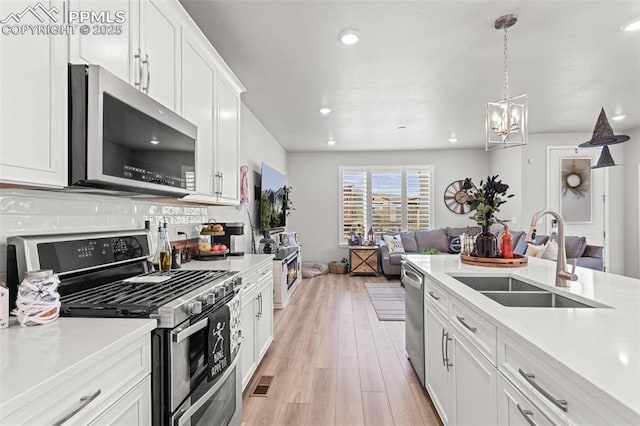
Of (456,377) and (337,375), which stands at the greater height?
(456,377)

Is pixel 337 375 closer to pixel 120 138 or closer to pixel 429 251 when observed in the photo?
pixel 120 138

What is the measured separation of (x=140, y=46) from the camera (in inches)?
61.2

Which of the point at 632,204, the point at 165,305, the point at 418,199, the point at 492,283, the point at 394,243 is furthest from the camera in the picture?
the point at 418,199

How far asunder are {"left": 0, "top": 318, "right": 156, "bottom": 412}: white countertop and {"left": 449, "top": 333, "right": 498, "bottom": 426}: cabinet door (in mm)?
1262

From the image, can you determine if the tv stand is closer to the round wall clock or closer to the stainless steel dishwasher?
the stainless steel dishwasher

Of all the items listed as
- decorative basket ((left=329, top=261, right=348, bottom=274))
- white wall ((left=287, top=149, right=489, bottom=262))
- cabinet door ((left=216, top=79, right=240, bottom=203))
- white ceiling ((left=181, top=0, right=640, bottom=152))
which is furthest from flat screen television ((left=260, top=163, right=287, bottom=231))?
cabinet door ((left=216, top=79, right=240, bottom=203))

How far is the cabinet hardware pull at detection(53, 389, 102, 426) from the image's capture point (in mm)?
768

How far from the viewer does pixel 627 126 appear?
18.0ft

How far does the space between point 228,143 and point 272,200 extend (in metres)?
2.49

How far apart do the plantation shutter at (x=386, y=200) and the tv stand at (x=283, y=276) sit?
2.73 m

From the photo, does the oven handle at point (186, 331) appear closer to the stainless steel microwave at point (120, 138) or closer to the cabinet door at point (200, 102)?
the stainless steel microwave at point (120, 138)

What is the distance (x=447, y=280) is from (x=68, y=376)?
171 centimetres

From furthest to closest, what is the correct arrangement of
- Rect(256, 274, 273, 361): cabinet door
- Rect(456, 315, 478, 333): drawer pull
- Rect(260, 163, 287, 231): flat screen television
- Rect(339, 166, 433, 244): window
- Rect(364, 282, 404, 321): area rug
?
Rect(339, 166, 433, 244): window
Rect(260, 163, 287, 231): flat screen television
Rect(364, 282, 404, 321): area rug
Rect(256, 274, 273, 361): cabinet door
Rect(456, 315, 478, 333): drawer pull

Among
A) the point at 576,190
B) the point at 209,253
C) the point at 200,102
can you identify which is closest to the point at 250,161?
the point at 209,253
